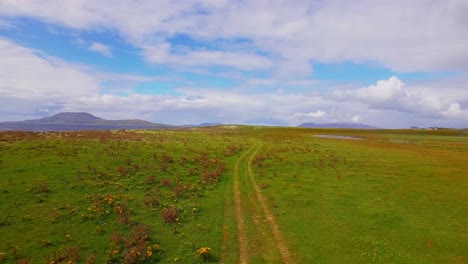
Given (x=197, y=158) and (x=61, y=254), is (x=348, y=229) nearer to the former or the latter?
(x=61, y=254)

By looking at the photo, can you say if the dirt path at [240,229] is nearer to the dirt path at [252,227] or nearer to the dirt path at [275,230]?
the dirt path at [252,227]

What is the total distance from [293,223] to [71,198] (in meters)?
18.1

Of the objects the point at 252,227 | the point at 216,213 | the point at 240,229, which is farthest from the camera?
the point at 216,213

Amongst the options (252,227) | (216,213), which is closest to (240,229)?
(252,227)

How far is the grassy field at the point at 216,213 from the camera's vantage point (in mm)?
16719

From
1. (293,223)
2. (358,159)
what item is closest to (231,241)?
(293,223)

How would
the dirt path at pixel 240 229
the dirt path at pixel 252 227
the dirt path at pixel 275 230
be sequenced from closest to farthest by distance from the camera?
the dirt path at pixel 240 229, the dirt path at pixel 275 230, the dirt path at pixel 252 227

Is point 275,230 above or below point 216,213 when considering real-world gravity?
below

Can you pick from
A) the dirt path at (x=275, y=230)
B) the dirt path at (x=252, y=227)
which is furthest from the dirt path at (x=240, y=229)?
the dirt path at (x=275, y=230)

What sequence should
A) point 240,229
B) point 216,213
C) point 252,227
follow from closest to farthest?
point 240,229, point 252,227, point 216,213

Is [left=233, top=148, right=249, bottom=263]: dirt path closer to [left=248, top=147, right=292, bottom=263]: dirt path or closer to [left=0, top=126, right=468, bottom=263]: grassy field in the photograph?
[left=0, top=126, right=468, bottom=263]: grassy field

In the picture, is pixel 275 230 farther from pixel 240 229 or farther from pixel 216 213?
pixel 216 213

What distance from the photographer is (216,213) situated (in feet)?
76.0

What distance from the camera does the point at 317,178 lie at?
3719cm
